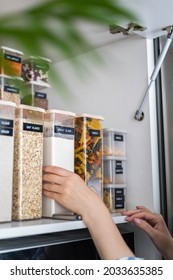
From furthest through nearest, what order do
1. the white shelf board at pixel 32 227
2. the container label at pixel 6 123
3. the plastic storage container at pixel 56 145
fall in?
the plastic storage container at pixel 56 145 → the container label at pixel 6 123 → the white shelf board at pixel 32 227

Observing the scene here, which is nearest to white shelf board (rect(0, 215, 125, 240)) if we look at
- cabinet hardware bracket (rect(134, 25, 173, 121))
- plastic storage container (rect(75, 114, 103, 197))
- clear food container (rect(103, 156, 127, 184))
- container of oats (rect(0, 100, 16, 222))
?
container of oats (rect(0, 100, 16, 222))

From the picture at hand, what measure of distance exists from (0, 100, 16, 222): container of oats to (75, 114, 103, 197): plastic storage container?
0.22 metres

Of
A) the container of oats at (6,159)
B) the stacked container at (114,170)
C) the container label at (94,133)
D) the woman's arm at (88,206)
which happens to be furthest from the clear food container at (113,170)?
the container of oats at (6,159)

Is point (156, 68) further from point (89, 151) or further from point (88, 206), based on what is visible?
point (88, 206)

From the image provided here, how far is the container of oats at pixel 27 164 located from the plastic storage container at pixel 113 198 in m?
0.26

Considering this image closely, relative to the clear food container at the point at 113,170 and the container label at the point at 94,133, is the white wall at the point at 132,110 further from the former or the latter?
the container label at the point at 94,133

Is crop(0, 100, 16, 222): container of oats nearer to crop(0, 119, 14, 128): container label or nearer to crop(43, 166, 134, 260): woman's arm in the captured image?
crop(0, 119, 14, 128): container label

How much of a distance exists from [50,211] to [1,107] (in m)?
0.28

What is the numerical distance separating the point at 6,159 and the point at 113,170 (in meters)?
0.41

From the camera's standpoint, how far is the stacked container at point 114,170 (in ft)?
3.38

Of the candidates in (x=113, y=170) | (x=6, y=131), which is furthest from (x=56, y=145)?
(x=113, y=170)

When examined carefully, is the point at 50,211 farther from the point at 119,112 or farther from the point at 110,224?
the point at 119,112

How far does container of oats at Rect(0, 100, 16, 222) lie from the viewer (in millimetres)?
731
